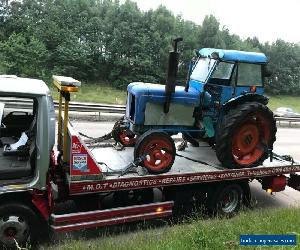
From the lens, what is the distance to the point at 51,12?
123ft

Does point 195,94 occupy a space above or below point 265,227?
above

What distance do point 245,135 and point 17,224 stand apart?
4.46 metres

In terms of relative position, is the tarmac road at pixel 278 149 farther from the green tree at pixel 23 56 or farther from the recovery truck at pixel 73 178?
the green tree at pixel 23 56

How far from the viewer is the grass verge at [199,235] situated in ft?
17.4

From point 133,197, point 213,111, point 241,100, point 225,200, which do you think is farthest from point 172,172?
point 241,100

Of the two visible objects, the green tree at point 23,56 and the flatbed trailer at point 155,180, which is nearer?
the flatbed trailer at point 155,180

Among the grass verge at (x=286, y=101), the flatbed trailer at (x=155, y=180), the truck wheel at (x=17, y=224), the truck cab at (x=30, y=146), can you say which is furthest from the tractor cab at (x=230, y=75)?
the grass verge at (x=286, y=101)

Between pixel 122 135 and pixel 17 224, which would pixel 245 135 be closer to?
pixel 122 135

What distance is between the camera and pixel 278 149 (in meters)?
14.9

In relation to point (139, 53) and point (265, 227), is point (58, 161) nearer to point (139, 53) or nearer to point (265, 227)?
point (265, 227)

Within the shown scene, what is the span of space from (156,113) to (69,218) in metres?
2.57

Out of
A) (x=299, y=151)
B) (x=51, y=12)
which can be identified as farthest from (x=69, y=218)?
(x=51, y=12)

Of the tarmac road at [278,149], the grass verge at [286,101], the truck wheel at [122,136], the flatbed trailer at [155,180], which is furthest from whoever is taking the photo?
the grass verge at [286,101]

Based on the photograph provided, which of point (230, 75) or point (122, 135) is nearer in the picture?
point (230, 75)
